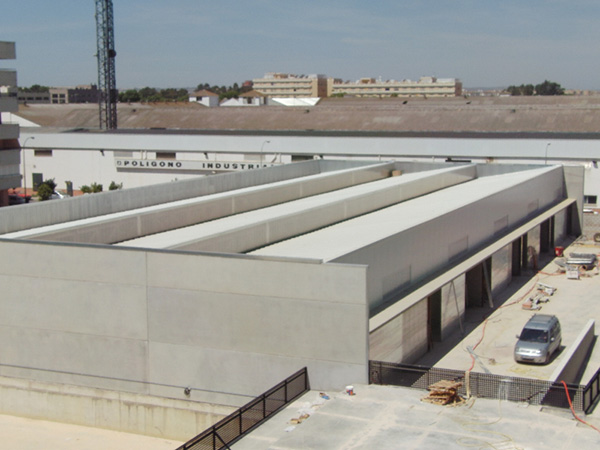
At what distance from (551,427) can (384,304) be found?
8662 mm

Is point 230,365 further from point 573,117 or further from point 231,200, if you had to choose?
point 573,117

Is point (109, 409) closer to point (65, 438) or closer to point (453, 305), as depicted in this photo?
point (65, 438)

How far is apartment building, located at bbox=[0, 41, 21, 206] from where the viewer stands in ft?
176

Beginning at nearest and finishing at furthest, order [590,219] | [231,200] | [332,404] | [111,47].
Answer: [332,404], [231,200], [590,219], [111,47]

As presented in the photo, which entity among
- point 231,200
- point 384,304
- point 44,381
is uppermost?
point 231,200

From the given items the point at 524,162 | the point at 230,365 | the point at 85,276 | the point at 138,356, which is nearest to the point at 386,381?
the point at 230,365

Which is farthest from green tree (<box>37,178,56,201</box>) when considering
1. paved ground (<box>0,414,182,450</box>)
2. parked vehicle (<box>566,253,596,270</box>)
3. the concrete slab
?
paved ground (<box>0,414,182,450</box>)

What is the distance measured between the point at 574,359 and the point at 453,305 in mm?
5970

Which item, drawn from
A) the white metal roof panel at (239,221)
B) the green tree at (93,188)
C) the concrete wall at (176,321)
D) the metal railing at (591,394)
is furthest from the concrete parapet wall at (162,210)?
the green tree at (93,188)

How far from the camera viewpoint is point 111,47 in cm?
8775

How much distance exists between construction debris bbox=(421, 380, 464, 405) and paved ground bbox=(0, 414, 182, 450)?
7.62 meters

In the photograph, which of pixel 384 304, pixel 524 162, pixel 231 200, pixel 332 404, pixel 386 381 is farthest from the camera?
pixel 524 162

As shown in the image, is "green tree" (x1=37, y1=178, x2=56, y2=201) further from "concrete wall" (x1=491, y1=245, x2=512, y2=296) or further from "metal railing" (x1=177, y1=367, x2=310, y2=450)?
"metal railing" (x1=177, y1=367, x2=310, y2=450)

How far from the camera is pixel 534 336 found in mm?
27891
